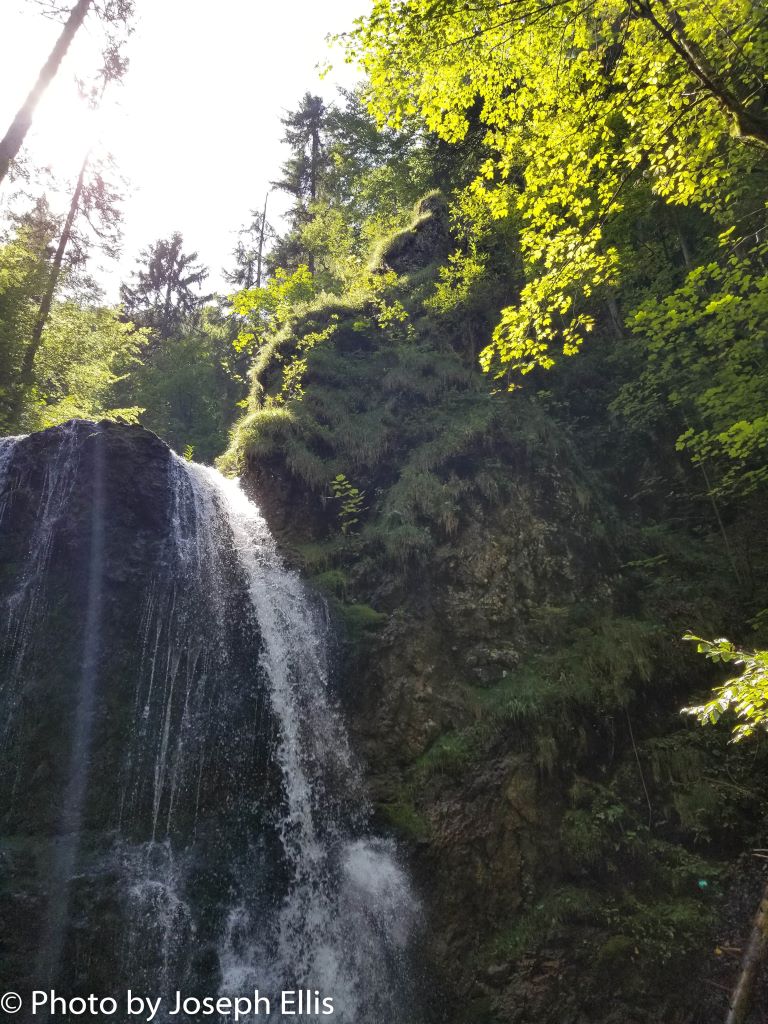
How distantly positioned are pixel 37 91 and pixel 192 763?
10.3 m

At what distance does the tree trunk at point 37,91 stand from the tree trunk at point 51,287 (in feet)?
19.0

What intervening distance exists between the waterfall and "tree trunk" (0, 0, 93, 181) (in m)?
4.19

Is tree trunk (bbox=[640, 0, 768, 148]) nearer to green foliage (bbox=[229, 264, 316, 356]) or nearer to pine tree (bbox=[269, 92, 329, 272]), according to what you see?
green foliage (bbox=[229, 264, 316, 356])

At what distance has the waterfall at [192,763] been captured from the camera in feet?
21.4

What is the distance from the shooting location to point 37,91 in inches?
331

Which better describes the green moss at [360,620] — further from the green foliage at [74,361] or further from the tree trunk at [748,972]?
the green foliage at [74,361]

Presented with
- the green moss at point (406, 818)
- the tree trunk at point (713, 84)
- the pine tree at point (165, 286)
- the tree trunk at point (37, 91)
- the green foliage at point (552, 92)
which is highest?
the pine tree at point (165, 286)

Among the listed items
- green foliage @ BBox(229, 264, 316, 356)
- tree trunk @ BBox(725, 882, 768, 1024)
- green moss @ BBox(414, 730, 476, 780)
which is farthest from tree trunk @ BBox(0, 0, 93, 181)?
tree trunk @ BBox(725, 882, 768, 1024)

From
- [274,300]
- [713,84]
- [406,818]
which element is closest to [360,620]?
[406,818]

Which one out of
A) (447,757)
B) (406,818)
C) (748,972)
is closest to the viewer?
(748,972)

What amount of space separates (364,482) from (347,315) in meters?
5.76

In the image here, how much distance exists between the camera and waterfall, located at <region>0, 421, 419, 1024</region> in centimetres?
652

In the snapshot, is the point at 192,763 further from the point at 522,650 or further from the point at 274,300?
the point at 274,300

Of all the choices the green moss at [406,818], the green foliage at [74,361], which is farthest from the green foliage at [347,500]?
the green foliage at [74,361]
